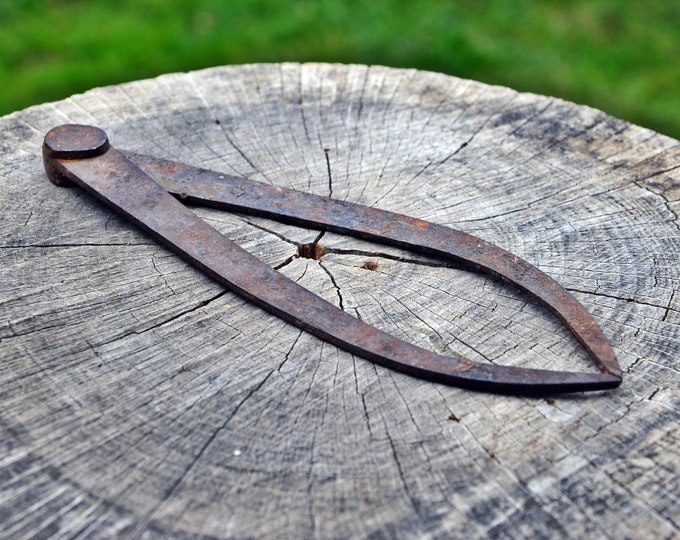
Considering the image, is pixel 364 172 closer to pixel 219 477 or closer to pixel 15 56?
pixel 219 477

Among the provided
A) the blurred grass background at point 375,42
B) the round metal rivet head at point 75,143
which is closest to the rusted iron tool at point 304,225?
the round metal rivet head at point 75,143

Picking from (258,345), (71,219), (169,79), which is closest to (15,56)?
(169,79)

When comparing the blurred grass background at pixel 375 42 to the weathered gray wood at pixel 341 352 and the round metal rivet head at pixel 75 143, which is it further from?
the round metal rivet head at pixel 75 143

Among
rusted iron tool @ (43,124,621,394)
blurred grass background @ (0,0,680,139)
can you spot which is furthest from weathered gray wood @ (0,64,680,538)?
blurred grass background @ (0,0,680,139)

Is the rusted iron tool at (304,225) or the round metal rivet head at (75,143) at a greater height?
the rusted iron tool at (304,225)

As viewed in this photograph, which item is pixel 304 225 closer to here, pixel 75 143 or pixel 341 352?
pixel 341 352

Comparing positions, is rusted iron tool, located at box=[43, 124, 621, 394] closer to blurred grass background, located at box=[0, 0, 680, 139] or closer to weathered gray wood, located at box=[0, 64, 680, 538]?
weathered gray wood, located at box=[0, 64, 680, 538]
